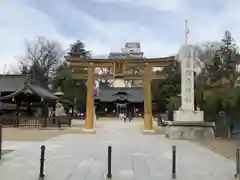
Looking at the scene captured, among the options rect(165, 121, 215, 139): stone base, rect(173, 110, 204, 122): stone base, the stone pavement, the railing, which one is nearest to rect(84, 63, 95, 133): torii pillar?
the railing

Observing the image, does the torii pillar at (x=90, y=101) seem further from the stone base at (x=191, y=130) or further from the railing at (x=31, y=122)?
the stone base at (x=191, y=130)

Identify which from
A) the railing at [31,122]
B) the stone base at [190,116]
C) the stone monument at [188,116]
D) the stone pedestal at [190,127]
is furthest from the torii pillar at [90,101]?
the stone base at [190,116]

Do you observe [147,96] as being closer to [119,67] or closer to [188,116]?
[119,67]

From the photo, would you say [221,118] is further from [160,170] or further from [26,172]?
[26,172]

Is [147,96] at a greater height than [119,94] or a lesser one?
lesser

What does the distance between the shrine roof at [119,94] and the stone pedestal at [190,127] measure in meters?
55.9

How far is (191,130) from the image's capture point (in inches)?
1026

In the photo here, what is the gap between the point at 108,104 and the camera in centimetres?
8531

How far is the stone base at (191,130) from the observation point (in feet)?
84.9

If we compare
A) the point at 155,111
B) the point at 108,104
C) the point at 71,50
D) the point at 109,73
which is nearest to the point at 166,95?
the point at 155,111

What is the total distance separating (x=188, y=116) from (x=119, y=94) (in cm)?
5894

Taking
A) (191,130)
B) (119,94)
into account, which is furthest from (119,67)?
(119,94)

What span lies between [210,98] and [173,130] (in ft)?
11.1

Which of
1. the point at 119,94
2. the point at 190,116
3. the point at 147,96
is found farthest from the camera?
the point at 119,94
